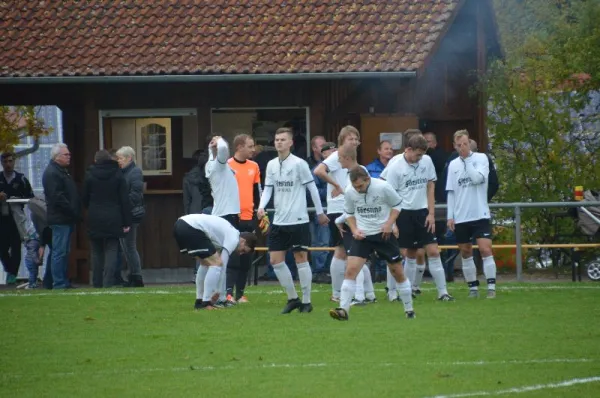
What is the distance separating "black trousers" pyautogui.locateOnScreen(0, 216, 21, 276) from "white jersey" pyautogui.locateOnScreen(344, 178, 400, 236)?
32.8ft

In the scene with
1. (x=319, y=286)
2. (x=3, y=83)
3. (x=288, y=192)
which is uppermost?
(x=3, y=83)

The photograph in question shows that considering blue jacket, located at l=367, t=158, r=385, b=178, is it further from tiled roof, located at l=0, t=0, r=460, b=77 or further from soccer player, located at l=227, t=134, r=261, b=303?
tiled roof, located at l=0, t=0, r=460, b=77

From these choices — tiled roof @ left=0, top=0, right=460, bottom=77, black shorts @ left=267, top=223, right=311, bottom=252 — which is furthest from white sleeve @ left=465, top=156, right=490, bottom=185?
tiled roof @ left=0, top=0, right=460, bottom=77

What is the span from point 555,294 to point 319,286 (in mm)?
3586

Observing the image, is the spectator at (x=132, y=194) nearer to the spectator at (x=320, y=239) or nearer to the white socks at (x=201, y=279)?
the spectator at (x=320, y=239)

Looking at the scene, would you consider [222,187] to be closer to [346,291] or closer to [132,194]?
[346,291]

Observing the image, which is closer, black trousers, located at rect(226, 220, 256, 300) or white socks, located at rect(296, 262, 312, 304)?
white socks, located at rect(296, 262, 312, 304)

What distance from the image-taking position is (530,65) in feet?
83.4

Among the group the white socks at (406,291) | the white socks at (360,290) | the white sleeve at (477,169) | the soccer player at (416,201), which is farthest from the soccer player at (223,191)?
the white socks at (406,291)

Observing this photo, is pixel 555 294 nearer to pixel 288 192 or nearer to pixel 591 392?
pixel 288 192

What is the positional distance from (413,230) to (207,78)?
745 cm

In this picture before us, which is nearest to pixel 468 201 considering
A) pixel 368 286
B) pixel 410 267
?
pixel 410 267

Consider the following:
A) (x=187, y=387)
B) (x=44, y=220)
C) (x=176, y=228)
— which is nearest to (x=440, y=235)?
(x=44, y=220)

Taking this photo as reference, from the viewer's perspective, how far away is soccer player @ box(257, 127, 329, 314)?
52.8 ft
